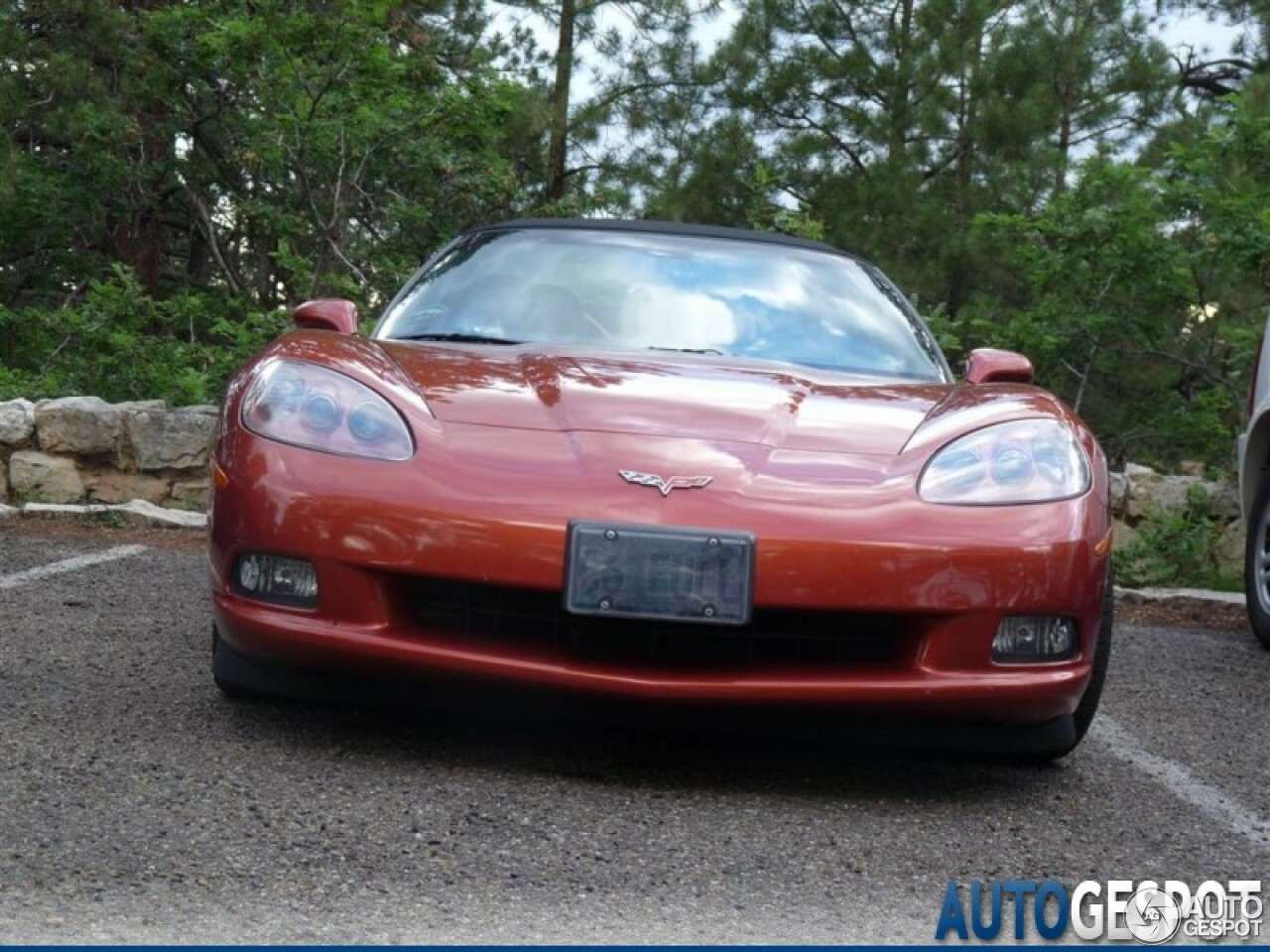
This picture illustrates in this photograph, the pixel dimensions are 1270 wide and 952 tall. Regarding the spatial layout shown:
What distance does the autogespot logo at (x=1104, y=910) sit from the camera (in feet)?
8.50

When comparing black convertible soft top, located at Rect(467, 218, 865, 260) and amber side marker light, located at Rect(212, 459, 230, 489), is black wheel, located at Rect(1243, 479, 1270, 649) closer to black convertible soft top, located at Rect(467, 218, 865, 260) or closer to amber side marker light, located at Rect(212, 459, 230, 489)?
black convertible soft top, located at Rect(467, 218, 865, 260)

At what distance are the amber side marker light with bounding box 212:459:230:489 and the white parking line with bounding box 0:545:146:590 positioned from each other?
2.42 meters

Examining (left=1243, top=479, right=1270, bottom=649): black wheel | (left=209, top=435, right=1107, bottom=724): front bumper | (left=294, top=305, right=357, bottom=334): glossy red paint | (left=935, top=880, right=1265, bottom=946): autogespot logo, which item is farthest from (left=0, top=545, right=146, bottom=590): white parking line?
(left=1243, top=479, right=1270, bottom=649): black wheel

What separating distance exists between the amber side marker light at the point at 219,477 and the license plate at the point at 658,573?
0.75m

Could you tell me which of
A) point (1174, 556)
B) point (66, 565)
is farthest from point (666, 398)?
point (1174, 556)

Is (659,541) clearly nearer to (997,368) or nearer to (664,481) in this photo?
(664,481)

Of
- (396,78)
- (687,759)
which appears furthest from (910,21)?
(687,759)

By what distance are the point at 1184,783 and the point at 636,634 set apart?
1.34m

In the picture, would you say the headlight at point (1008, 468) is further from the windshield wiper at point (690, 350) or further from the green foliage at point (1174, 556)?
the green foliage at point (1174, 556)

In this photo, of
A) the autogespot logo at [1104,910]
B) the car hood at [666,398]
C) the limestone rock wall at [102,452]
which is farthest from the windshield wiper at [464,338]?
the limestone rock wall at [102,452]

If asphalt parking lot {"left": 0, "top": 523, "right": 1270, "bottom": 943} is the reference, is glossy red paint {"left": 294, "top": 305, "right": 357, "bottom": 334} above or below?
above

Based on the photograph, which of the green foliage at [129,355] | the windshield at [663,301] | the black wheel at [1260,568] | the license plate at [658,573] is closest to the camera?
the license plate at [658,573]

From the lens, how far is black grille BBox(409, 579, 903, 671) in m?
3.29

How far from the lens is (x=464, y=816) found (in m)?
3.00
